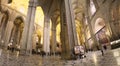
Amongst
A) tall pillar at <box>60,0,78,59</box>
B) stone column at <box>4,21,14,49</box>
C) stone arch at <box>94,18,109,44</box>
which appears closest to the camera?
tall pillar at <box>60,0,78,59</box>

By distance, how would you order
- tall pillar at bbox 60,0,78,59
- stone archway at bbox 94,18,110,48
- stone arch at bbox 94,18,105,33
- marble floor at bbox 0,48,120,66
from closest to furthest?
marble floor at bbox 0,48,120,66 < tall pillar at bbox 60,0,78,59 < stone archway at bbox 94,18,110,48 < stone arch at bbox 94,18,105,33

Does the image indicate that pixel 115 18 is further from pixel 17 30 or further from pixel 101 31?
pixel 17 30

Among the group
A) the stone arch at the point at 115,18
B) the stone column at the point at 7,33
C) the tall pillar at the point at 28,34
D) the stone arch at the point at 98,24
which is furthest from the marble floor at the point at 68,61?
the stone arch at the point at 98,24

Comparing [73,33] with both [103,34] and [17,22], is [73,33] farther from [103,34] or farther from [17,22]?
[17,22]

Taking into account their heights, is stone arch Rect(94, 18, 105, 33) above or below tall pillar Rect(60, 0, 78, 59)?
above

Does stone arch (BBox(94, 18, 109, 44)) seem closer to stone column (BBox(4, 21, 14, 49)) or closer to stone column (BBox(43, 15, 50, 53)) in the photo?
stone column (BBox(43, 15, 50, 53))

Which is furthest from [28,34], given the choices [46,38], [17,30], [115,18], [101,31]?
[17,30]

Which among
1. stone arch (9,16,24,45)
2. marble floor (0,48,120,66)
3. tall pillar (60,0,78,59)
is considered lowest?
marble floor (0,48,120,66)

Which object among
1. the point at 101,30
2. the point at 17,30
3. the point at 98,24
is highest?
the point at 98,24

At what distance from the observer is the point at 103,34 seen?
58.9ft

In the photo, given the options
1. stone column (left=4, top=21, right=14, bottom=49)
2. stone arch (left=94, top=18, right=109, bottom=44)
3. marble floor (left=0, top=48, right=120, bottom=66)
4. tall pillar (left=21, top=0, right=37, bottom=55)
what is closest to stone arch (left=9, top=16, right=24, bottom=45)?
stone column (left=4, top=21, right=14, bottom=49)

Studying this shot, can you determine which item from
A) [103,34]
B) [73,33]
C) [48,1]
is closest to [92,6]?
[103,34]

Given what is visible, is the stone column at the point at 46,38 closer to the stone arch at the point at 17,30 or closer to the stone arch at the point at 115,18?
the stone arch at the point at 17,30

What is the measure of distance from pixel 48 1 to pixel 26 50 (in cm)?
901
